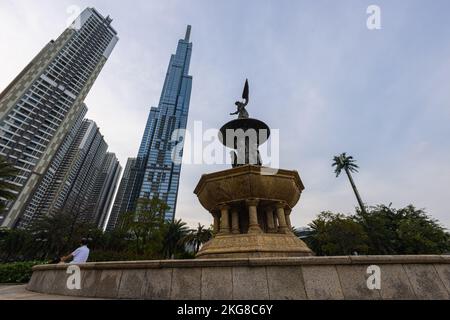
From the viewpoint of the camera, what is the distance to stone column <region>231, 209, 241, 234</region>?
7.27m

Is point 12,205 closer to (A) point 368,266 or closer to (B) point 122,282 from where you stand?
(B) point 122,282

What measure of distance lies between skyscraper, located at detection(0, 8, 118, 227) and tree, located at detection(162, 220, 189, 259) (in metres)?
45.9

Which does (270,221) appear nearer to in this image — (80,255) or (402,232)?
(80,255)

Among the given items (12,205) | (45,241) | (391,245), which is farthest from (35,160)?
(391,245)

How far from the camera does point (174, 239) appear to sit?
123 feet

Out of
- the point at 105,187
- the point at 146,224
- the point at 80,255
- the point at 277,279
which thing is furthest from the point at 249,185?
the point at 105,187

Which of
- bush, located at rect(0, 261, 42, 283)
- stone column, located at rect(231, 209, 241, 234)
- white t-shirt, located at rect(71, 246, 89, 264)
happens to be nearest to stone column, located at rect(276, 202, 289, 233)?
stone column, located at rect(231, 209, 241, 234)

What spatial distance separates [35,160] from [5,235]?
27773 millimetres

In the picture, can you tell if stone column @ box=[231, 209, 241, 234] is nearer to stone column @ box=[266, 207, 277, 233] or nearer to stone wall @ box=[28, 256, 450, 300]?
stone column @ box=[266, 207, 277, 233]

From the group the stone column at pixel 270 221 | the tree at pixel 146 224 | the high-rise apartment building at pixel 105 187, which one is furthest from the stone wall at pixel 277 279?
the high-rise apartment building at pixel 105 187

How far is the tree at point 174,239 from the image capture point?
36531 mm

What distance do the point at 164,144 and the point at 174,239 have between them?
279ft

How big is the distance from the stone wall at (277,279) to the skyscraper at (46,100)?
71870 mm
